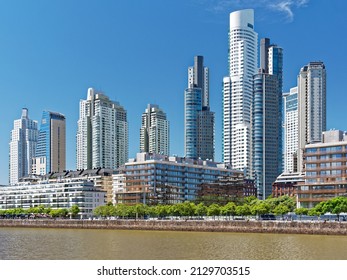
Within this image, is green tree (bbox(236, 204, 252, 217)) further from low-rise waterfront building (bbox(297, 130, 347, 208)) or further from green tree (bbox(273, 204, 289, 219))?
low-rise waterfront building (bbox(297, 130, 347, 208))

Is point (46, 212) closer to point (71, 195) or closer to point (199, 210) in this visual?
point (71, 195)

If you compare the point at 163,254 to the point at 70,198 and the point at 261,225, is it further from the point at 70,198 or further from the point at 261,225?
the point at 70,198

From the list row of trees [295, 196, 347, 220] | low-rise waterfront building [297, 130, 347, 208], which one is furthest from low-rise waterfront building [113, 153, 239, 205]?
row of trees [295, 196, 347, 220]

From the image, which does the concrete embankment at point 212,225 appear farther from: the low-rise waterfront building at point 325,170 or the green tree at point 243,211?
the low-rise waterfront building at point 325,170

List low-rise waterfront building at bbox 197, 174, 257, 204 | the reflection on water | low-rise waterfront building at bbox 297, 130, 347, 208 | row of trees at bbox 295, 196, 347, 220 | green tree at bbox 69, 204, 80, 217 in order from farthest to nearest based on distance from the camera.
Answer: low-rise waterfront building at bbox 197, 174, 257, 204
green tree at bbox 69, 204, 80, 217
low-rise waterfront building at bbox 297, 130, 347, 208
row of trees at bbox 295, 196, 347, 220
the reflection on water

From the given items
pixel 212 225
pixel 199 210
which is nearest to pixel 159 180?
pixel 199 210

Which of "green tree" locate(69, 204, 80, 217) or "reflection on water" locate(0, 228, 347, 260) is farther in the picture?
"green tree" locate(69, 204, 80, 217)
